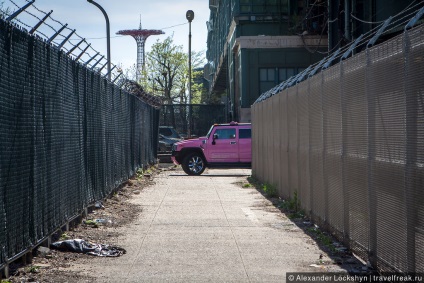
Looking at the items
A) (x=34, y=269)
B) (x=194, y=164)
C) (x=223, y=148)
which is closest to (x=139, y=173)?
(x=194, y=164)

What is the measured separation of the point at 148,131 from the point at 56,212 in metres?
21.8

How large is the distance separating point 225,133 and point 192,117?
17996 mm

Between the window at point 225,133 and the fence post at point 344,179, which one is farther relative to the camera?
the window at point 225,133

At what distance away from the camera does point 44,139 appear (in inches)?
395

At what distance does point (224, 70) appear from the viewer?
189 ft

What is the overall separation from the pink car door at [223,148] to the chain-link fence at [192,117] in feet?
58.7

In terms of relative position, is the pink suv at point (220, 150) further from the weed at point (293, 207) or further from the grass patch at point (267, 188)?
the weed at point (293, 207)

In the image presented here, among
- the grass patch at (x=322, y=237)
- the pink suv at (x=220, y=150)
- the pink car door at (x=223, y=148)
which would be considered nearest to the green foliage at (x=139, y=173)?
the pink suv at (x=220, y=150)

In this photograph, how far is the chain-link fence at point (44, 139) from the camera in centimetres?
817

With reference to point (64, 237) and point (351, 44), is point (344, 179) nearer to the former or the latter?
point (351, 44)

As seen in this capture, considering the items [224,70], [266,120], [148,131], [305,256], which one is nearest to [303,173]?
[305,256]

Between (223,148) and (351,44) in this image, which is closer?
(351,44)

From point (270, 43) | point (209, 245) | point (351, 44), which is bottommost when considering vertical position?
point (209, 245)

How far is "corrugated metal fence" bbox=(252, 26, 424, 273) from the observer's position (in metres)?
7.10
